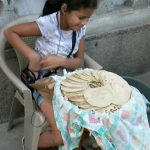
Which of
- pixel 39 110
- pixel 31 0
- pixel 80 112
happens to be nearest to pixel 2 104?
pixel 39 110

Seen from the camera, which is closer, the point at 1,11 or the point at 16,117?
the point at 1,11

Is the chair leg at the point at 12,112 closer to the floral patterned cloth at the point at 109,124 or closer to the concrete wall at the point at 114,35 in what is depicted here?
the concrete wall at the point at 114,35

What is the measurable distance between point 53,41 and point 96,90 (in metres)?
0.57

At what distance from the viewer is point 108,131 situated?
7.88ft

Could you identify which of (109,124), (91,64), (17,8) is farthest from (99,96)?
(17,8)

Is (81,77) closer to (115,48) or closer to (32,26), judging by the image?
(32,26)

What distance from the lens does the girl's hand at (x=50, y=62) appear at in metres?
2.72

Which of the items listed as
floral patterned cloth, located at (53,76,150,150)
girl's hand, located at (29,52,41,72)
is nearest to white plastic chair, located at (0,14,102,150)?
girl's hand, located at (29,52,41,72)

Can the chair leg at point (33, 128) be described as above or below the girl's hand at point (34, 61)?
below

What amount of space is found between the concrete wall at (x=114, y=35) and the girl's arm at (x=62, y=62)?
1.92ft

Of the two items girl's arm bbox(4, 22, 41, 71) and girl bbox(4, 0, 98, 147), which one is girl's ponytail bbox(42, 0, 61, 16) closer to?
girl bbox(4, 0, 98, 147)

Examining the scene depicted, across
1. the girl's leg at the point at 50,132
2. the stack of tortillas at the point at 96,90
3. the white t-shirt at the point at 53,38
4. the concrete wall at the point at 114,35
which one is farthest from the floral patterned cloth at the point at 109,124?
the concrete wall at the point at 114,35

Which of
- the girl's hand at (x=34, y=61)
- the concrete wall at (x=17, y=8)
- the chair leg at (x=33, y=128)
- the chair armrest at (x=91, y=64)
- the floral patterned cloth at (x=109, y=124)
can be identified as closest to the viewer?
the floral patterned cloth at (x=109, y=124)

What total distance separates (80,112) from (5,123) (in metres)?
1.31
